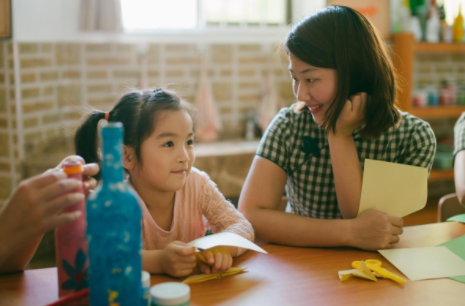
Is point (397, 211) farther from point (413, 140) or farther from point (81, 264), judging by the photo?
point (81, 264)

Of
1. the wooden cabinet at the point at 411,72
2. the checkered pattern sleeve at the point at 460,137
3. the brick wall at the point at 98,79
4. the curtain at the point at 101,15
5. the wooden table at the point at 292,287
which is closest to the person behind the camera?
the wooden table at the point at 292,287

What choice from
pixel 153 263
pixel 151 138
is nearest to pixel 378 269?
pixel 153 263

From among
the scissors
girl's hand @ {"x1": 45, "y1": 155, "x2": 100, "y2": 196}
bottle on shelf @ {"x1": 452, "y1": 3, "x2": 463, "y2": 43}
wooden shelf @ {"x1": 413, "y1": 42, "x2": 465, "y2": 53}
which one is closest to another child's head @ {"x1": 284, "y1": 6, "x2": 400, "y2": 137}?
the scissors

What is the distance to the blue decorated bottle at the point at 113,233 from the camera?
72cm

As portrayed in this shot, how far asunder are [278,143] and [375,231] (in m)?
0.42

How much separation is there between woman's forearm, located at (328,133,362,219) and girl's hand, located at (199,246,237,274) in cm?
42

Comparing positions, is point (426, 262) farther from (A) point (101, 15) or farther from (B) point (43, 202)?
(A) point (101, 15)

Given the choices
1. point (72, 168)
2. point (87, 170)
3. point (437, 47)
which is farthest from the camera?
point (437, 47)

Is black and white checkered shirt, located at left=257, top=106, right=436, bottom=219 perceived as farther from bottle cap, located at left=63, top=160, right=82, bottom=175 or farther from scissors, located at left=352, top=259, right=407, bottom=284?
bottle cap, located at left=63, top=160, right=82, bottom=175

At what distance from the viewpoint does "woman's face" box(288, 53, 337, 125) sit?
1323 mm

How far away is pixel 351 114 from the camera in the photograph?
133 cm

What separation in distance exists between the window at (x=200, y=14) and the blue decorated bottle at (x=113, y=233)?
8.53 ft

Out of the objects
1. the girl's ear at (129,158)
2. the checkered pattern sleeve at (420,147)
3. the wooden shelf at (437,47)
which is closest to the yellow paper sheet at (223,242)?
the girl's ear at (129,158)

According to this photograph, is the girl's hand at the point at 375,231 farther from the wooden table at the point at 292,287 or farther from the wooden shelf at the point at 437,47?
the wooden shelf at the point at 437,47
